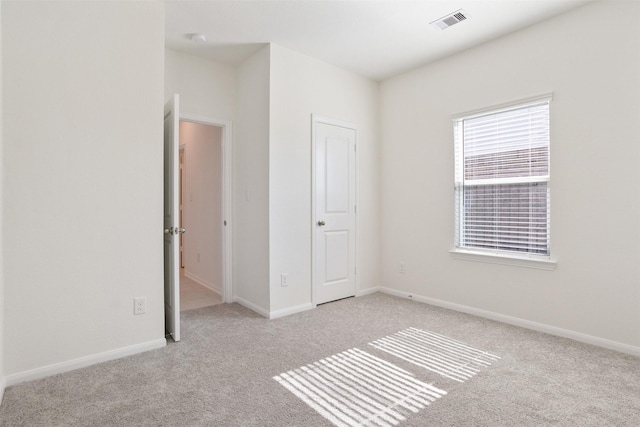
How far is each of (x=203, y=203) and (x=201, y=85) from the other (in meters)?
1.59

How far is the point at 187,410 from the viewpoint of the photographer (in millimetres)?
1902

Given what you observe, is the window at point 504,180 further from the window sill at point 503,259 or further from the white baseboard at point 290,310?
the white baseboard at point 290,310

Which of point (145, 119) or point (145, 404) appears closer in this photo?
point (145, 404)

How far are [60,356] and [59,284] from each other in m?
0.48

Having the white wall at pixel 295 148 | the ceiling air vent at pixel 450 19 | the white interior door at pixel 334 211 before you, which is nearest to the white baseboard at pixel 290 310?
the white wall at pixel 295 148

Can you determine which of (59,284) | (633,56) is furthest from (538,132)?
(59,284)

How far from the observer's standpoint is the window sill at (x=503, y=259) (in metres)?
3.05

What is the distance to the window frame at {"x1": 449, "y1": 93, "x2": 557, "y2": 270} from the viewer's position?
304 centimetres

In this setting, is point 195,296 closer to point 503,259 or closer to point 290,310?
point 290,310

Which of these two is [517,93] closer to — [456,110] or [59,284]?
[456,110]

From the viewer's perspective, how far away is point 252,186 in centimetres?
374

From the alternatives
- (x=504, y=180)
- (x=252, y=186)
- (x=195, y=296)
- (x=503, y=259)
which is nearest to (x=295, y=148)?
(x=252, y=186)

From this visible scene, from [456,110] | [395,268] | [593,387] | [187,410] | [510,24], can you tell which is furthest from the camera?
[395,268]

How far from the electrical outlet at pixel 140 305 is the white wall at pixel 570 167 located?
2.90 metres
